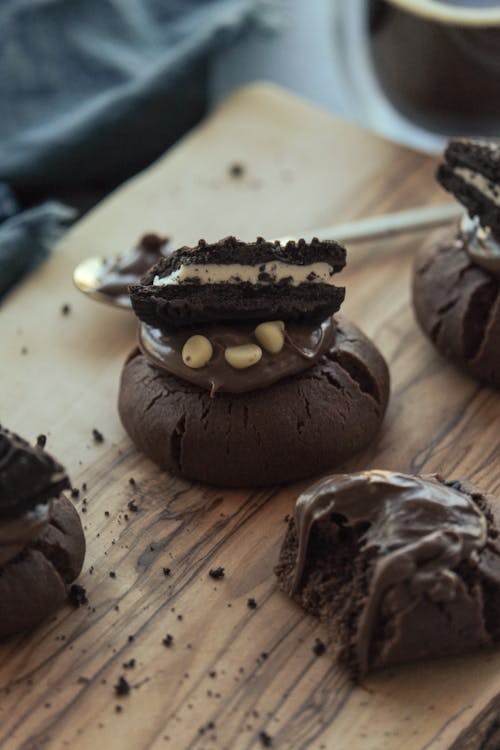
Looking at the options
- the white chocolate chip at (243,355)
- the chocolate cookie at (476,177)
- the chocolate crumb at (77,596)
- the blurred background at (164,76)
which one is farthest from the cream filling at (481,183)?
the chocolate crumb at (77,596)

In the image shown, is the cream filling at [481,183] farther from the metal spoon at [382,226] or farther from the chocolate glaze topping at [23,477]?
the chocolate glaze topping at [23,477]

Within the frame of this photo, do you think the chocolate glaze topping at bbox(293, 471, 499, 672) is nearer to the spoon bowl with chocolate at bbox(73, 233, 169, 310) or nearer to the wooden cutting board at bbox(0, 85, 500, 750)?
the wooden cutting board at bbox(0, 85, 500, 750)

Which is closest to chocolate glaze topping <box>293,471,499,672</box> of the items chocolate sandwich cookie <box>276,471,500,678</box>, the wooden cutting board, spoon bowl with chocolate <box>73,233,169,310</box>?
chocolate sandwich cookie <box>276,471,500,678</box>

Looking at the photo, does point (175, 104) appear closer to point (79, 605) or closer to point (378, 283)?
point (378, 283)

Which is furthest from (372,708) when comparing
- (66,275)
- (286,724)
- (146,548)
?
(66,275)

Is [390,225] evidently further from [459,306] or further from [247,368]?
[247,368]
